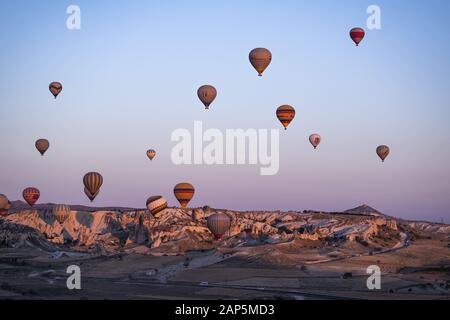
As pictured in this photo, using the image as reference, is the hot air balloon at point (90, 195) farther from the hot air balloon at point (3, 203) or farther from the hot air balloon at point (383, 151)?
the hot air balloon at point (383, 151)

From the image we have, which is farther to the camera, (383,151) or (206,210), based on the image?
(206,210)

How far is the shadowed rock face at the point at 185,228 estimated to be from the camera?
8575 cm

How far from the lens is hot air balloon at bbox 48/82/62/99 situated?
75.1m

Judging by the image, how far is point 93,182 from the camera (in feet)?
242

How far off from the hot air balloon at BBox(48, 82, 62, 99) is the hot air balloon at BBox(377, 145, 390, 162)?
103 ft

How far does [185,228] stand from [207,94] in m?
26.7

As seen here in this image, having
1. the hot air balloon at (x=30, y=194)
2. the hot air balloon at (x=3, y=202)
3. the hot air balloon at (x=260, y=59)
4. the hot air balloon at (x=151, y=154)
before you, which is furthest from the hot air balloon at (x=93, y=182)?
the hot air balloon at (x=3, y=202)

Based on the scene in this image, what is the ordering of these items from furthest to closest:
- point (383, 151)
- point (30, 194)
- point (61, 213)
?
1. point (61, 213)
2. point (30, 194)
3. point (383, 151)

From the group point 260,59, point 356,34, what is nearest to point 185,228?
point 260,59

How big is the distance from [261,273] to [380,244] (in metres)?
26.4

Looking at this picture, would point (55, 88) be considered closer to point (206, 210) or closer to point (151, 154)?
point (151, 154)

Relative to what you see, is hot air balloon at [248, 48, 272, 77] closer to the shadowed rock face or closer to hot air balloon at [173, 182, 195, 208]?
hot air balloon at [173, 182, 195, 208]

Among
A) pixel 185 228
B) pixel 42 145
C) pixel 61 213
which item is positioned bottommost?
pixel 185 228
